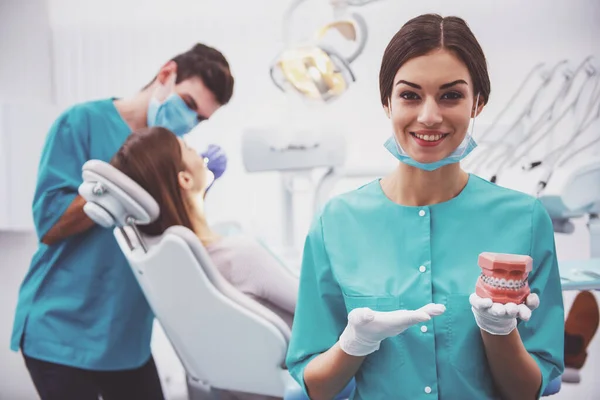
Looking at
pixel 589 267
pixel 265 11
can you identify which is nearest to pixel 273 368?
pixel 589 267

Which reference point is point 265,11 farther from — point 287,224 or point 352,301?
point 352,301

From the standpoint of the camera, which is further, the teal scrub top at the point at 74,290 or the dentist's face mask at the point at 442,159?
the teal scrub top at the point at 74,290

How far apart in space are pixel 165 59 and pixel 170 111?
0.69 m

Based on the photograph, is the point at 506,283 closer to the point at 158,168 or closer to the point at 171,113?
the point at 158,168

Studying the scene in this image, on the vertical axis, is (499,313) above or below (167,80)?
below

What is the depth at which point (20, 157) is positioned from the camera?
2.40 metres

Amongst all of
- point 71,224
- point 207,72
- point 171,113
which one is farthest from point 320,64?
point 71,224

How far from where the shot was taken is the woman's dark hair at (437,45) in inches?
33.5

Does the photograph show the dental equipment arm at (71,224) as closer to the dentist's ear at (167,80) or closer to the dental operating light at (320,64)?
the dentist's ear at (167,80)

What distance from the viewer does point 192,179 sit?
1750 mm

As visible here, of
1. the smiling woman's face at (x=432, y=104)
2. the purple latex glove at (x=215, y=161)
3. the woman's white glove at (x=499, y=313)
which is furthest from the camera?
the purple latex glove at (x=215, y=161)

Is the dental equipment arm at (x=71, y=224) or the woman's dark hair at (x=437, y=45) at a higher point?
the woman's dark hair at (x=437, y=45)

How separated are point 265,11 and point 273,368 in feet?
5.08

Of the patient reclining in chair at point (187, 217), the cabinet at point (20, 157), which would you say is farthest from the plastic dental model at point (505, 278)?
the cabinet at point (20, 157)
